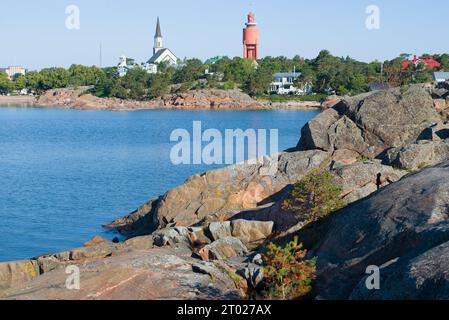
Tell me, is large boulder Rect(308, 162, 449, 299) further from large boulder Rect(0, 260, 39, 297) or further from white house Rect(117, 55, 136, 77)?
white house Rect(117, 55, 136, 77)

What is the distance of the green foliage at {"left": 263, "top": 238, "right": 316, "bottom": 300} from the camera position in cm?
1403

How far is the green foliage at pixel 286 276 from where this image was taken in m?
14.0

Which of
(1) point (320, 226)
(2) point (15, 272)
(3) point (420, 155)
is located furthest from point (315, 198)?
(2) point (15, 272)

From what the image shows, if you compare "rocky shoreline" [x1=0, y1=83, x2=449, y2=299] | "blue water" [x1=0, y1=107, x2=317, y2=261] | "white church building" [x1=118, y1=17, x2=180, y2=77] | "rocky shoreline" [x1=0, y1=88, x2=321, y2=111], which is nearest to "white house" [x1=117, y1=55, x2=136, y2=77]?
"white church building" [x1=118, y1=17, x2=180, y2=77]

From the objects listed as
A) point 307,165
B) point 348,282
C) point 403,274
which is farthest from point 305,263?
point 307,165

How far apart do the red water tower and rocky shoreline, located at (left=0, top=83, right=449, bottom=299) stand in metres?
126

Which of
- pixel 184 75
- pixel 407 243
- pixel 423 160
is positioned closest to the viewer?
pixel 407 243

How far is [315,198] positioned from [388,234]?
16.6 feet

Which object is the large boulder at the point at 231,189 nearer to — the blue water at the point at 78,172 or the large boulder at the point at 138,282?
the blue water at the point at 78,172

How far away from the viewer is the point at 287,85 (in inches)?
5221

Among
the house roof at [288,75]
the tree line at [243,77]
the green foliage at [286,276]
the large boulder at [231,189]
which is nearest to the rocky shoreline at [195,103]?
the tree line at [243,77]

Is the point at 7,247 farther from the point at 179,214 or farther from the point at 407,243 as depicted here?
the point at 407,243

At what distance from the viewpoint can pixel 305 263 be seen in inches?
575
